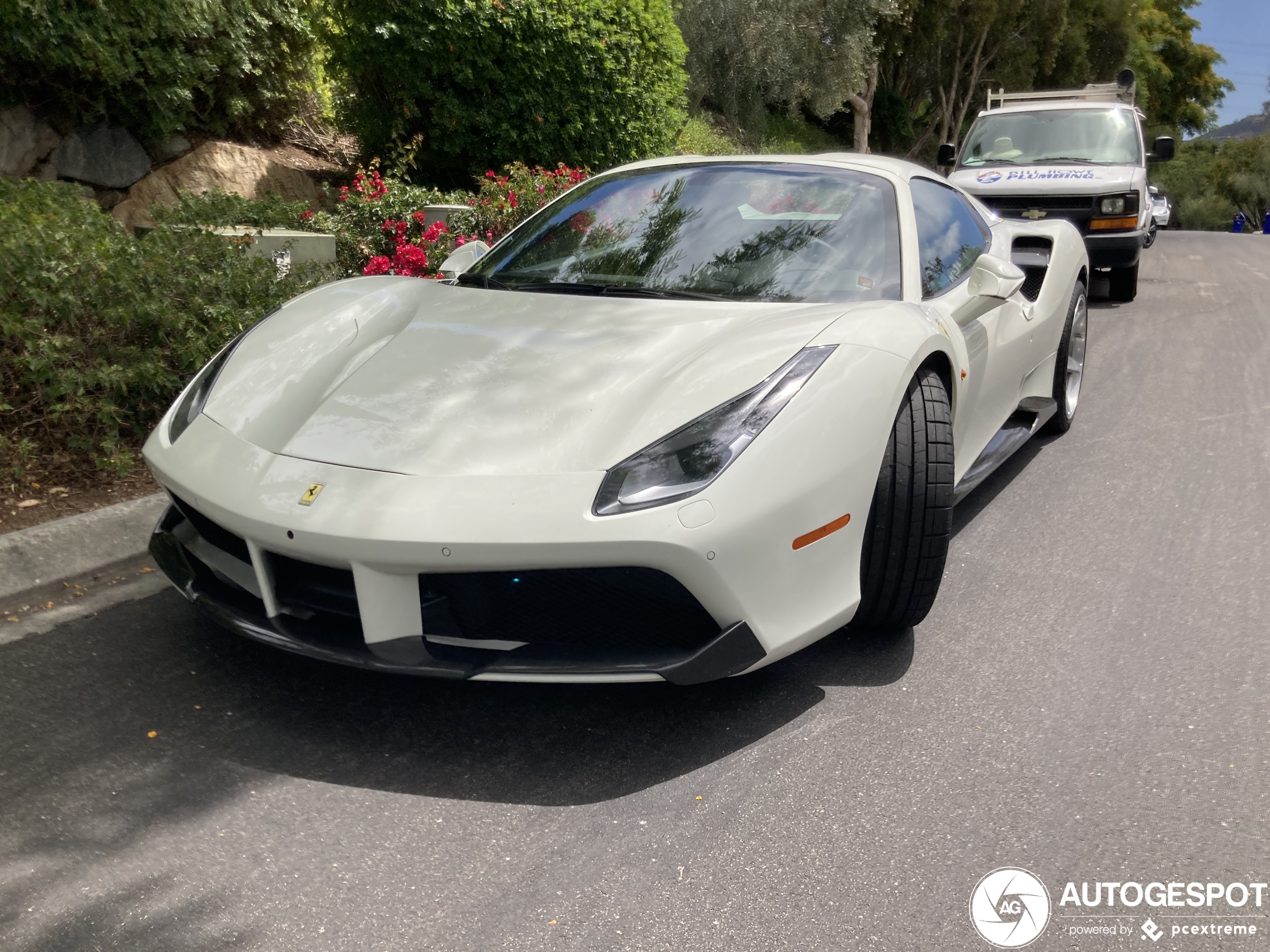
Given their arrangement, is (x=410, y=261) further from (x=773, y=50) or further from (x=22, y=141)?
(x=773, y=50)

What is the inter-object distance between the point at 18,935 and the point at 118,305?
2.99 metres

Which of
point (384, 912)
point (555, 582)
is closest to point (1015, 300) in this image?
point (555, 582)

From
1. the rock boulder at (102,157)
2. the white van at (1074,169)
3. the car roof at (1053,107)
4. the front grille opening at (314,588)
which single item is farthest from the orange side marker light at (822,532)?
the car roof at (1053,107)

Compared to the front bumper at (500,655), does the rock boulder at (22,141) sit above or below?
above

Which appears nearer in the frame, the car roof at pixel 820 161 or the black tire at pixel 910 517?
the black tire at pixel 910 517

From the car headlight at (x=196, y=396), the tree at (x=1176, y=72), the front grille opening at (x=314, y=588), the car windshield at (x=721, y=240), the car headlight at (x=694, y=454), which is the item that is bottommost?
the tree at (x=1176, y=72)

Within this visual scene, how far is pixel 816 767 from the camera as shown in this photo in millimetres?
2533

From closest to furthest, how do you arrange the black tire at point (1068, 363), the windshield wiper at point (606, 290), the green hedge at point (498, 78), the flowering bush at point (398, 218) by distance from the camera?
the windshield wiper at point (606, 290) < the black tire at point (1068, 363) < the flowering bush at point (398, 218) < the green hedge at point (498, 78)

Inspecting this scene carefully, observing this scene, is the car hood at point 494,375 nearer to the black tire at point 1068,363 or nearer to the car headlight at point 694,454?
the car headlight at point 694,454

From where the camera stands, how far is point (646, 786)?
2.46 meters

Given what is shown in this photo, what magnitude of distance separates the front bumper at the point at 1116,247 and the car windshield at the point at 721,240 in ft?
19.9

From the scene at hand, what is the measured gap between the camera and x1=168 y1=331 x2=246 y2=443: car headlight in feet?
9.80

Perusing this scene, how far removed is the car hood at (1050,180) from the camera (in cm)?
892

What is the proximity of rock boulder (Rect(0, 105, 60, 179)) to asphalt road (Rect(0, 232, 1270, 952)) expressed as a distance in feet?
20.3
